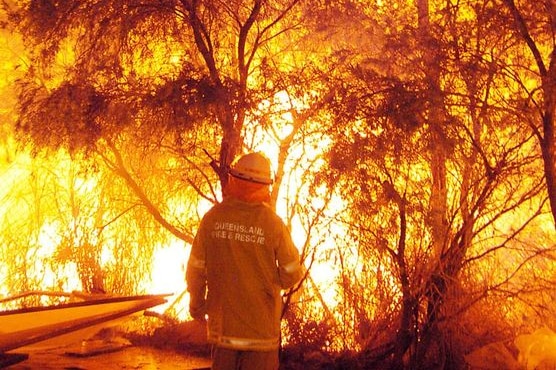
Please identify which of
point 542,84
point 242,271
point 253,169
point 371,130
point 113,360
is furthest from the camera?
point 113,360

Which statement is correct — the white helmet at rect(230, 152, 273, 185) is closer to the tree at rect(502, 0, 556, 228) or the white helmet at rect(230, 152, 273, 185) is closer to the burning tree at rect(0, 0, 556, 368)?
the burning tree at rect(0, 0, 556, 368)

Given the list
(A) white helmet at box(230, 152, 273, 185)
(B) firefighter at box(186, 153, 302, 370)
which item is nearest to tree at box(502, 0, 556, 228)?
(A) white helmet at box(230, 152, 273, 185)

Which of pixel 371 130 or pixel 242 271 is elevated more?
pixel 371 130

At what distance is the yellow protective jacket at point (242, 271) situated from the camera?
14.6ft

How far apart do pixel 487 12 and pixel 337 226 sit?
2.74 meters

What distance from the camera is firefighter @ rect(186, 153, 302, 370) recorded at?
4469 mm

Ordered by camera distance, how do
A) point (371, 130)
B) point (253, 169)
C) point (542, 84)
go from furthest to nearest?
point (371, 130)
point (542, 84)
point (253, 169)

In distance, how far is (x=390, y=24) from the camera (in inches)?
312

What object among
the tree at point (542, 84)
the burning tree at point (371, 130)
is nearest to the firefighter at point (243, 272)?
the burning tree at point (371, 130)

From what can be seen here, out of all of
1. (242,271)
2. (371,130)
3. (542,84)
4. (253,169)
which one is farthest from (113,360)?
(542,84)

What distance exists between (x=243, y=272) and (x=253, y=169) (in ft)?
2.28

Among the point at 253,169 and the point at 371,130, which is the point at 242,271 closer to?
the point at 253,169

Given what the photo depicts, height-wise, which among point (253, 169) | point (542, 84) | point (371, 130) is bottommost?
point (253, 169)

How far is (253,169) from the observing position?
4633mm
